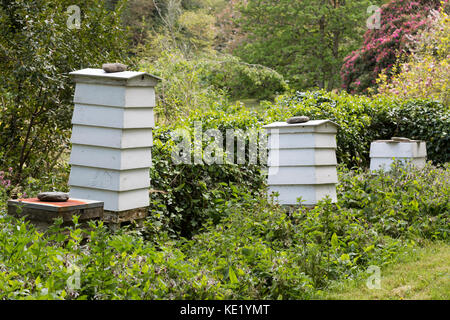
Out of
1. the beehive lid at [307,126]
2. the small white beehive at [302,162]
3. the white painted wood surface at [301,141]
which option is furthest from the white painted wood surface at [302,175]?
the beehive lid at [307,126]

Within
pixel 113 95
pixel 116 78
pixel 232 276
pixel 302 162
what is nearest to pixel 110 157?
pixel 113 95

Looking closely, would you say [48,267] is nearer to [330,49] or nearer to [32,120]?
[32,120]

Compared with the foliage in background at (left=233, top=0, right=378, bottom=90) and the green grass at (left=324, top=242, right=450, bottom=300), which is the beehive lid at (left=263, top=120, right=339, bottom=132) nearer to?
the green grass at (left=324, top=242, right=450, bottom=300)

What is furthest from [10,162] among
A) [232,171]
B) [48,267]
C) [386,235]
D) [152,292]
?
[386,235]

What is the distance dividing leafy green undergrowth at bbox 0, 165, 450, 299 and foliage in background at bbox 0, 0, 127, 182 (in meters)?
2.07

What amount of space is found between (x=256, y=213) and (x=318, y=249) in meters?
1.15

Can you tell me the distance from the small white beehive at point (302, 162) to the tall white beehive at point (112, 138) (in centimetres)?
155

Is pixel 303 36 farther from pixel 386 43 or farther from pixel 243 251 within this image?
pixel 243 251

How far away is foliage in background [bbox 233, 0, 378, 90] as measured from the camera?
880 inches

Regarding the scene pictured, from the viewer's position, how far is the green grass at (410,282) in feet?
12.1

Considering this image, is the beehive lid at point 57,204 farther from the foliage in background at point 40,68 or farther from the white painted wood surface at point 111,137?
the foliage in background at point 40,68

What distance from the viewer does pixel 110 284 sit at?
9.45 ft

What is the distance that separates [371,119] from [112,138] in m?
5.85
